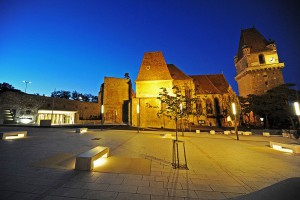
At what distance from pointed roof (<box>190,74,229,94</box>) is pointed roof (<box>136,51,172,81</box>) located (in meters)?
13.6

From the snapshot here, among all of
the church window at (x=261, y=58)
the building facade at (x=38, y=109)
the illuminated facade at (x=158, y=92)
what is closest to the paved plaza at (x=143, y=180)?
the illuminated facade at (x=158, y=92)

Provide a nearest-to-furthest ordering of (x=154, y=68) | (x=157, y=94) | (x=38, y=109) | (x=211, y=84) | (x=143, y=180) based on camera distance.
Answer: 1. (x=143, y=180)
2. (x=38, y=109)
3. (x=157, y=94)
4. (x=154, y=68)
5. (x=211, y=84)

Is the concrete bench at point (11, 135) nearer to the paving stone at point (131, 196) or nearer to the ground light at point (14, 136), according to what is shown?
the ground light at point (14, 136)

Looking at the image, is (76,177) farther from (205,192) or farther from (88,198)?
(205,192)

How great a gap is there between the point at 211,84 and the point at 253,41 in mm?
21561

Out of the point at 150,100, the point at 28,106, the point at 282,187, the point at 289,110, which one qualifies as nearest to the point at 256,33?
the point at 289,110

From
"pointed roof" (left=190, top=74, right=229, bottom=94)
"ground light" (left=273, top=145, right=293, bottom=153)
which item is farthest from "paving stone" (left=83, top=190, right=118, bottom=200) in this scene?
"pointed roof" (left=190, top=74, right=229, bottom=94)

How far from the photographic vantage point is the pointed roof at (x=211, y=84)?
1446 inches

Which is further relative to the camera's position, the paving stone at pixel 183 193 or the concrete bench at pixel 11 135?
the concrete bench at pixel 11 135

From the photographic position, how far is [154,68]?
98.2 feet

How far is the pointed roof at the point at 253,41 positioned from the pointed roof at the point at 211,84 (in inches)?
540

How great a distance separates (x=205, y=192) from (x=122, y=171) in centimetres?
270

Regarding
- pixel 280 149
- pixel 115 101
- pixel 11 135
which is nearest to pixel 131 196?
pixel 280 149

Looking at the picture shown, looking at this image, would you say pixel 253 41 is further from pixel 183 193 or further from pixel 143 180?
pixel 143 180
